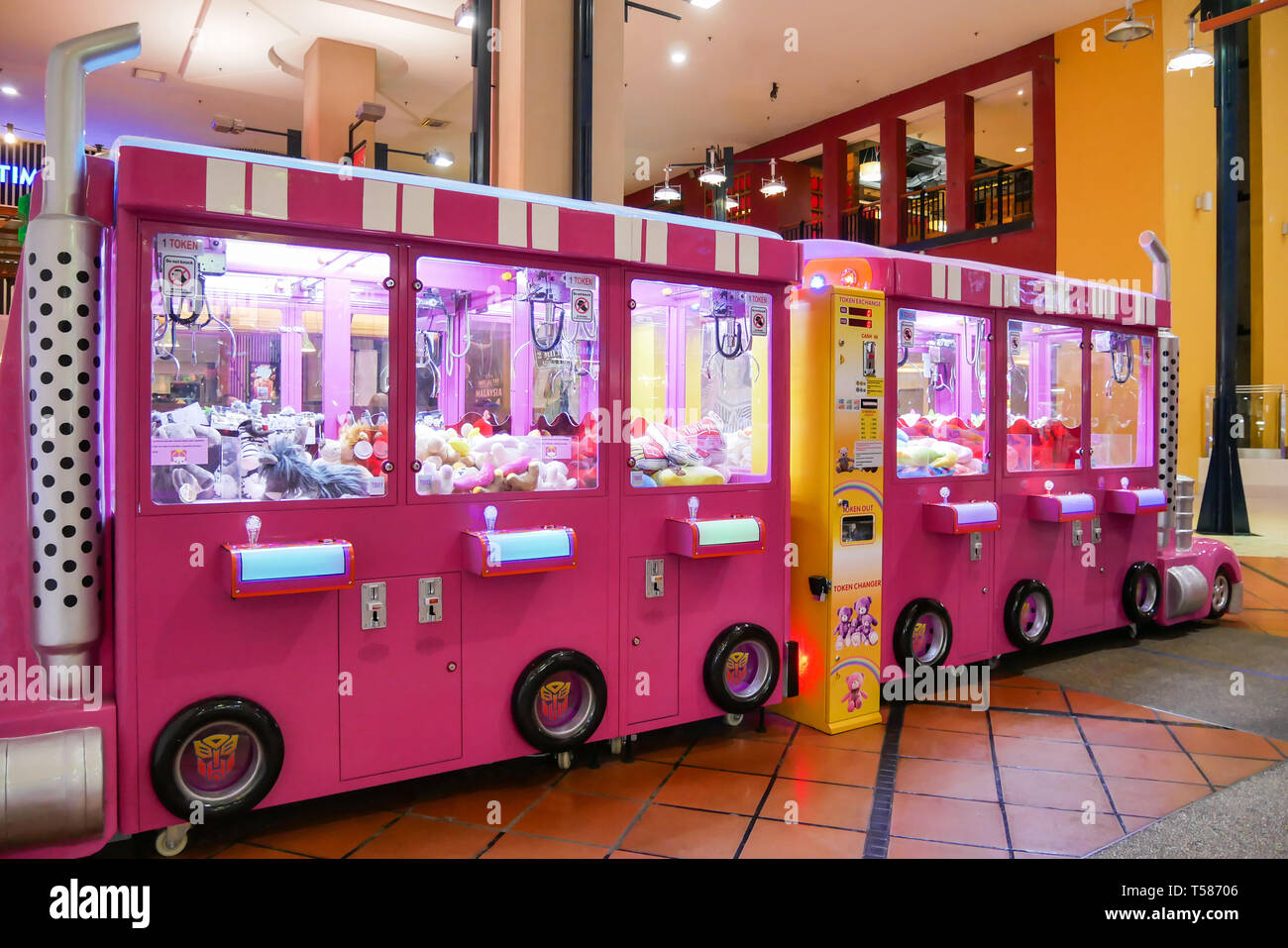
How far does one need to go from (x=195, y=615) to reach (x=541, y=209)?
185 centimetres

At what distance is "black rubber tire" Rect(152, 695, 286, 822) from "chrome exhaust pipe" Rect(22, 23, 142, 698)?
0.33 m

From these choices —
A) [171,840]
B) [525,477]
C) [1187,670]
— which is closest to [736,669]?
[525,477]

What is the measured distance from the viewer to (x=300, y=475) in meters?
2.96

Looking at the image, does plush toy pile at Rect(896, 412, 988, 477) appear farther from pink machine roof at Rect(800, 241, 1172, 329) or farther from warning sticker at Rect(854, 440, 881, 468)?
pink machine roof at Rect(800, 241, 1172, 329)

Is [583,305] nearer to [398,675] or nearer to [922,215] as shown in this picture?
[398,675]

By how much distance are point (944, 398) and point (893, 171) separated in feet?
28.2

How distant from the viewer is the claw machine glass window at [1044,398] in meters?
5.04

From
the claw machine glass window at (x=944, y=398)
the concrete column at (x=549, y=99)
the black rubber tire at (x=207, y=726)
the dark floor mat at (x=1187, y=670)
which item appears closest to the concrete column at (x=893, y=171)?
the dark floor mat at (x=1187, y=670)

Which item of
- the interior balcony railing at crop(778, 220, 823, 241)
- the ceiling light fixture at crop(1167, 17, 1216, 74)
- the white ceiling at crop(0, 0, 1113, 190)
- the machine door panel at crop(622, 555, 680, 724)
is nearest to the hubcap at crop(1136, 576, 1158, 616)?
the machine door panel at crop(622, 555, 680, 724)
